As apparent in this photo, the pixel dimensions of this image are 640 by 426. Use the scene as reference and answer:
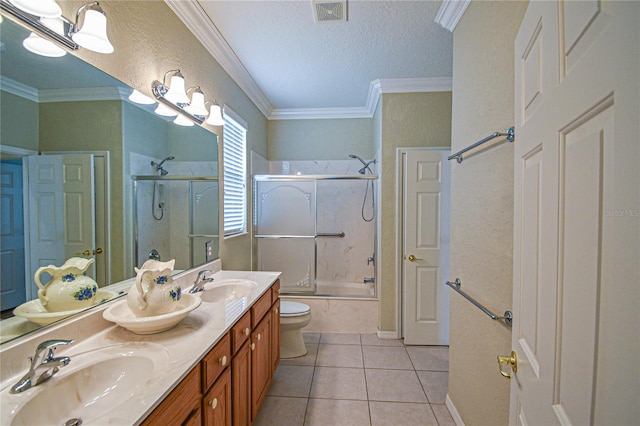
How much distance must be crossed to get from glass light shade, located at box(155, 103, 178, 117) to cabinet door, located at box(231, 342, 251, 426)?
136cm

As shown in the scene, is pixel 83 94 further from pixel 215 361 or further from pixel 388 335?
pixel 388 335

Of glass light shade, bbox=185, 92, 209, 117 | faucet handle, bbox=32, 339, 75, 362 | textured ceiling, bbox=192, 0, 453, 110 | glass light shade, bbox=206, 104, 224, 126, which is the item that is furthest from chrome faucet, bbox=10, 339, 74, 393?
textured ceiling, bbox=192, 0, 453, 110

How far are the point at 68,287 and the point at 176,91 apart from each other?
1137mm

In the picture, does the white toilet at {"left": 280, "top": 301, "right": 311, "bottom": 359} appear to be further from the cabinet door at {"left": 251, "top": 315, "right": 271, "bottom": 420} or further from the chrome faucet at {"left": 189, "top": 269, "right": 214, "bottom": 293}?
the chrome faucet at {"left": 189, "top": 269, "right": 214, "bottom": 293}

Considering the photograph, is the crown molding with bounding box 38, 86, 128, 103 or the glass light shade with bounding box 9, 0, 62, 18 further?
the crown molding with bounding box 38, 86, 128, 103

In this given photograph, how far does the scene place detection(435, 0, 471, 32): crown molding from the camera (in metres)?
1.59

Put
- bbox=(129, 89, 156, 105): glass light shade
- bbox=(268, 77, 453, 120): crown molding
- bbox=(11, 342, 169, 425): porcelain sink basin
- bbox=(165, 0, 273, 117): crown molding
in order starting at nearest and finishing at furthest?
bbox=(11, 342, 169, 425): porcelain sink basin < bbox=(129, 89, 156, 105): glass light shade < bbox=(165, 0, 273, 117): crown molding < bbox=(268, 77, 453, 120): crown molding

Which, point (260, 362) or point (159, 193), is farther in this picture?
point (260, 362)

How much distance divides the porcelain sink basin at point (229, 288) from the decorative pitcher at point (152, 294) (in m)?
0.62

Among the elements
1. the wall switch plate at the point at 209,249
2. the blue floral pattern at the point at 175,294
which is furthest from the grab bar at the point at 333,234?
the blue floral pattern at the point at 175,294

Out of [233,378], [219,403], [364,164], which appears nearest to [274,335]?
[233,378]

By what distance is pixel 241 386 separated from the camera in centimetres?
139

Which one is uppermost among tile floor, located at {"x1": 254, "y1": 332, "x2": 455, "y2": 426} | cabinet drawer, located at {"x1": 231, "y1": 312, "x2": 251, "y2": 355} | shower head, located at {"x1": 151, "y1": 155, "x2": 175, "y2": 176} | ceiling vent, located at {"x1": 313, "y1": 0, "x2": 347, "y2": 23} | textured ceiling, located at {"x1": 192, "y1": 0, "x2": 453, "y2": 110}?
textured ceiling, located at {"x1": 192, "y1": 0, "x2": 453, "y2": 110}

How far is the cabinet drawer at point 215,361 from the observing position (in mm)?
1019
